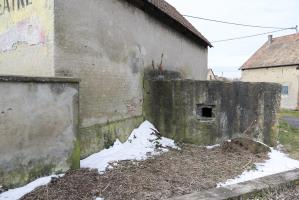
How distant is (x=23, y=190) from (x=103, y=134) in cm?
262

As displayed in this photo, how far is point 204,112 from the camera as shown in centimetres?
818

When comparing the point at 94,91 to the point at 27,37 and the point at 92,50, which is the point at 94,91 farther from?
the point at 27,37

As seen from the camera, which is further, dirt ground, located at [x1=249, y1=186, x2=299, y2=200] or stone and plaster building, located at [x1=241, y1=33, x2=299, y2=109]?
stone and plaster building, located at [x1=241, y1=33, x2=299, y2=109]

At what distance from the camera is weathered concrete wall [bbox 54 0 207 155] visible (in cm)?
577

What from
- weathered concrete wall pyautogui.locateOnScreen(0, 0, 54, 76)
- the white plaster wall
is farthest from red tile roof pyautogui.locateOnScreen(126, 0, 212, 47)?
weathered concrete wall pyautogui.locateOnScreen(0, 0, 54, 76)

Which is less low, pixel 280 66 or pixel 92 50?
pixel 280 66

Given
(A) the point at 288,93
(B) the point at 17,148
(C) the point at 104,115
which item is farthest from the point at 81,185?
(A) the point at 288,93

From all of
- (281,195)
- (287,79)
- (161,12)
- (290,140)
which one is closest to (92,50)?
(161,12)

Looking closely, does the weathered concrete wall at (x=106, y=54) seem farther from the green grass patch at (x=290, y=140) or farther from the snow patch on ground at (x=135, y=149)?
the green grass patch at (x=290, y=140)

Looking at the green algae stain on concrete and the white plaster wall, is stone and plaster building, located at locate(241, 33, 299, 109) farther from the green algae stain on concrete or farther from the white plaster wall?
the green algae stain on concrete

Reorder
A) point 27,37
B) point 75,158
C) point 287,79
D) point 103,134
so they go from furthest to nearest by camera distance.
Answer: point 287,79
point 103,134
point 27,37
point 75,158

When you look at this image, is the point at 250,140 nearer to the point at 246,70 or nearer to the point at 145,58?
the point at 145,58

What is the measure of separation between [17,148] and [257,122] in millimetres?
5942

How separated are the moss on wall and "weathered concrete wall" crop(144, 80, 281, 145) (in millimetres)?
1317
